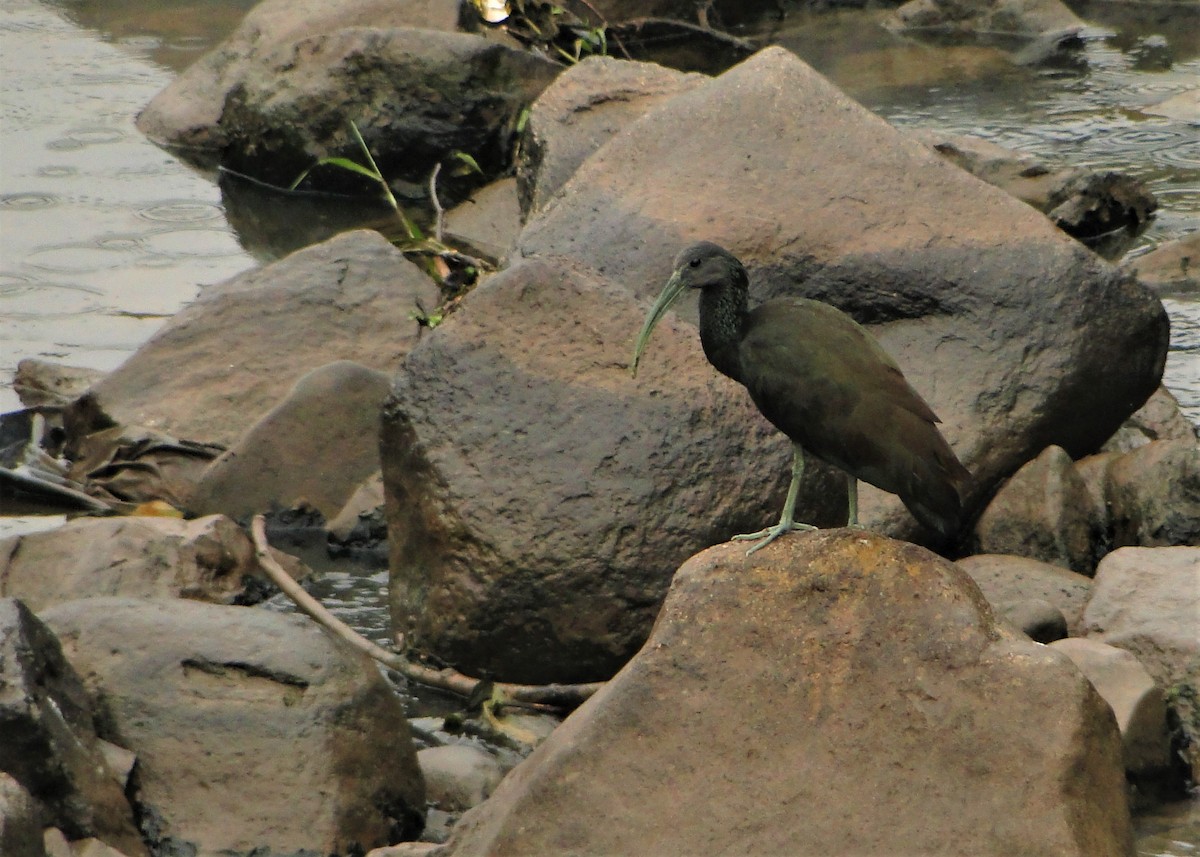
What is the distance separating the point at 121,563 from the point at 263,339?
2.33 meters

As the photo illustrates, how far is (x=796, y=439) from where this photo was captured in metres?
4.93

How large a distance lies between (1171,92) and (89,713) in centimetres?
1170

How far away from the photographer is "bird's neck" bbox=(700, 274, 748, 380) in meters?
5.03

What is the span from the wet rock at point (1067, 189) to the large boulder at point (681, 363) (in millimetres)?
3789

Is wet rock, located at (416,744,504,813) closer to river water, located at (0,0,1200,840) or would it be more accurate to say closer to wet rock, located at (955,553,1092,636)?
river water, located at (0,0,1200,840)

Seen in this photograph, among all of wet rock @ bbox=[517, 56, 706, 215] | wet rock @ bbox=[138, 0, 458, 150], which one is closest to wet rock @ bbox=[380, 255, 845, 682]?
wet rock @ bbox=[517, 56, 706, 215]

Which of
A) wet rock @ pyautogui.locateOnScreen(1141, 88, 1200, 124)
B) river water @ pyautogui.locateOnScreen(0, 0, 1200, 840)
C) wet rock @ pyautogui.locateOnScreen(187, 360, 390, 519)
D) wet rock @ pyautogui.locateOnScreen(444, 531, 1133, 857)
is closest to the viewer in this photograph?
wet rock @ pyautogui.locateOnScreen(444, 531, 1133, 857)

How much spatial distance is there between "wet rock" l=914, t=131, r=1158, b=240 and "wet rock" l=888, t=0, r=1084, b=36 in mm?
5471

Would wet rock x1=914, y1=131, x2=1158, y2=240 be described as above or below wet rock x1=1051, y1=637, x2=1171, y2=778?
below

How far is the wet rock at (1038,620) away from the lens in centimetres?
635

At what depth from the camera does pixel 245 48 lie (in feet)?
44.4

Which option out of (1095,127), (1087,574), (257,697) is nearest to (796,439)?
(257,697)

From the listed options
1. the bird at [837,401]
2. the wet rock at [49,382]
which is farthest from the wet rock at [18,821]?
the wet rock at [49,382]

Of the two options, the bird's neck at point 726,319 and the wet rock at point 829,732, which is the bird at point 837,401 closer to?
the bird's neck at point 726,319
